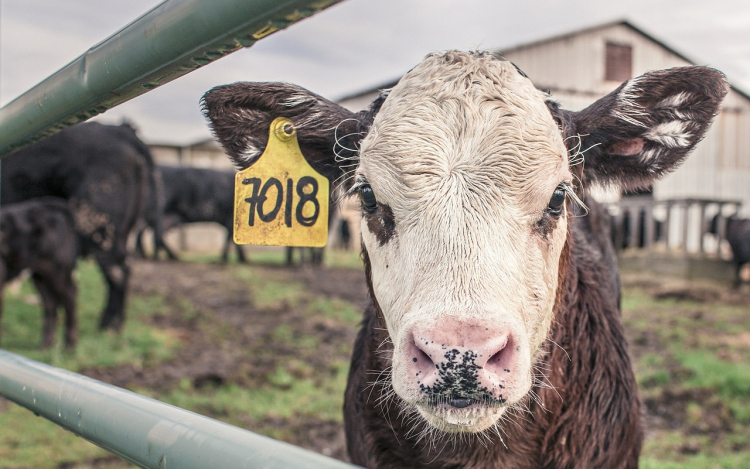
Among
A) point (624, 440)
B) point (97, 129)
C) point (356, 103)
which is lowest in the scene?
point (624, 440)

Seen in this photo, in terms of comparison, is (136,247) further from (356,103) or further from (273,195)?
(273,195)

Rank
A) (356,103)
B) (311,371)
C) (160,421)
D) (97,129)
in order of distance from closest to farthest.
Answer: (160,421) → (311,371) → (97,129) → (356,103)

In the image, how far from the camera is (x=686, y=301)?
9.18m

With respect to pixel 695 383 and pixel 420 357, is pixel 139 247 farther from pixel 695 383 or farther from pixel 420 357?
pixel 420 357

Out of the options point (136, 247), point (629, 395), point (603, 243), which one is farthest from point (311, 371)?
point (136, 247)

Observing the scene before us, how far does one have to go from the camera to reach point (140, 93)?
1.15 meters

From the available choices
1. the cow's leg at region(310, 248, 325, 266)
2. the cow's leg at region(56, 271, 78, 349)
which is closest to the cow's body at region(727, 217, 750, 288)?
the cow's leg at region(310, 248, 325, 266)

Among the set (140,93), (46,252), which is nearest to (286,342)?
(46,252)

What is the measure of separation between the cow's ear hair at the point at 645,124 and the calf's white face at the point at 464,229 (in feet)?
0.66

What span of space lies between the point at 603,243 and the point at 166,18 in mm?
Answer: 2640

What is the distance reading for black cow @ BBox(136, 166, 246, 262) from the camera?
14.2 m

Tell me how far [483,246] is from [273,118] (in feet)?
3.09

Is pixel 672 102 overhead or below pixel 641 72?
below

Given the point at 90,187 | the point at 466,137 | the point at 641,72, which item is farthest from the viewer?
the point at 641,72
